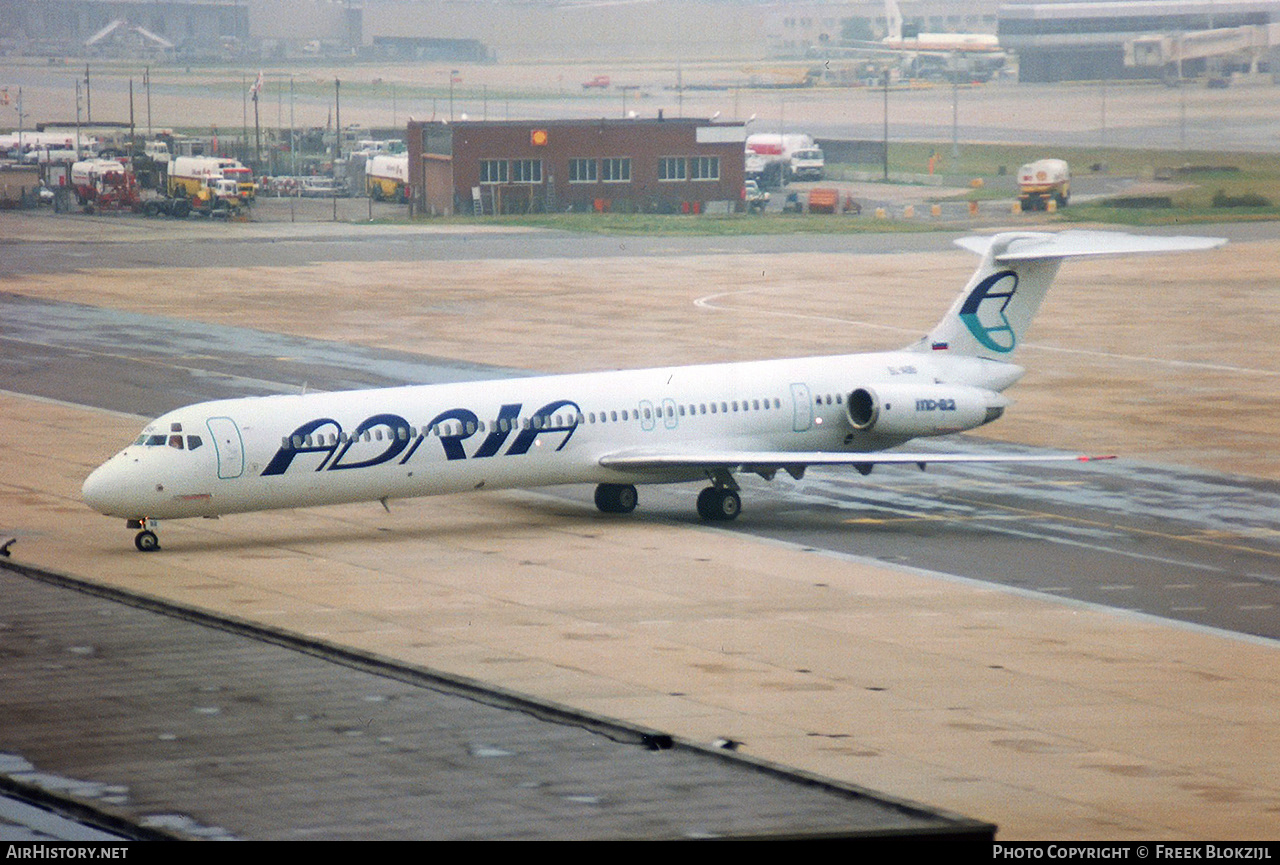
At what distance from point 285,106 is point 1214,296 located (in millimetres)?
119033

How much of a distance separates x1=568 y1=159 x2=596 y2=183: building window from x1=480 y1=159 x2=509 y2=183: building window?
4.08 metres

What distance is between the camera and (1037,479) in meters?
47.2

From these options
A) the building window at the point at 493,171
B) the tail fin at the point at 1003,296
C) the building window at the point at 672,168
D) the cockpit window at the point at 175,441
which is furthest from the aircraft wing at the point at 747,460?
the building window at the point at 672,168

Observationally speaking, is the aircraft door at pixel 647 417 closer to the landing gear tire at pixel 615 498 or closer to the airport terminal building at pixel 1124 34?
the landing gear tire at pixel 615 498

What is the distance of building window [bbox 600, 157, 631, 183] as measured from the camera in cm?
12012

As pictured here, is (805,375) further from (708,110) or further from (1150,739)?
(708,110)

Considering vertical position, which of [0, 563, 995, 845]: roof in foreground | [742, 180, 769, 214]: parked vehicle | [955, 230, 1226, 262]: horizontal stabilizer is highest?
[742, 180, 769, 214]: parked vehicle

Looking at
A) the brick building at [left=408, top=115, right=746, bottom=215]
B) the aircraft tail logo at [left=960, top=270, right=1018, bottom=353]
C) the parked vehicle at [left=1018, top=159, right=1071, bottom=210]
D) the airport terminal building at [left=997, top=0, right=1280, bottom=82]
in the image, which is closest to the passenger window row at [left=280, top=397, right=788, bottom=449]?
the aircraft tail logo at [left=960, top=270, right=1018, bottom=353]

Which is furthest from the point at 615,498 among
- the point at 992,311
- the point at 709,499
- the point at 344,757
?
the point at 344,757

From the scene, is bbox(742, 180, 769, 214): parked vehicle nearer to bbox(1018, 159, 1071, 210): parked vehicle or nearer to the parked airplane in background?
bbox(1018, 159, 1071, 210): parked vehicle

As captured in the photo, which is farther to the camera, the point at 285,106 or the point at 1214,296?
the point at 285,106

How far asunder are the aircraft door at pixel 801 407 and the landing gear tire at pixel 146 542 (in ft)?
46.9

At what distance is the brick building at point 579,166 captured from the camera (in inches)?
4636

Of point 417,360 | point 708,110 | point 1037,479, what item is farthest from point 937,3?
point 1037,479
